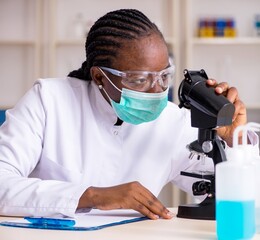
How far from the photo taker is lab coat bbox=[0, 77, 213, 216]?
5.61 ft

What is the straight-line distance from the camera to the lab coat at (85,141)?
1711 millimetres

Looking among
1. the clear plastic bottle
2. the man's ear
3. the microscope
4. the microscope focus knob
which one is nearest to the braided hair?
the man's ear

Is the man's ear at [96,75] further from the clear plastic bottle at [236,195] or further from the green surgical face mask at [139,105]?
the clear plastic bottle at [236,195]

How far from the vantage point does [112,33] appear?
1780mm

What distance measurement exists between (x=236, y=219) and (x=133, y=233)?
0.23m

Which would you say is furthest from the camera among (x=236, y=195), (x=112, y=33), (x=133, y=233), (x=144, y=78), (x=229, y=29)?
(x=229, y=29)

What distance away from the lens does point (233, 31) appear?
157 inches

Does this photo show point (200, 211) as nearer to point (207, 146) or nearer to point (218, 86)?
point (207, 146)

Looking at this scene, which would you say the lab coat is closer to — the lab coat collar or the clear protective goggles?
the lab coat collar

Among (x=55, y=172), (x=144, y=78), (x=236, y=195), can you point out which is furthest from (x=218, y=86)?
(x=55, y=172)

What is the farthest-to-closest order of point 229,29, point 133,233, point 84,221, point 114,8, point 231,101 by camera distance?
point 114,8
point 229,29
point 231,101
point 84,221
point 133,233

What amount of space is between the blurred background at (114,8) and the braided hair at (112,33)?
7.24ft

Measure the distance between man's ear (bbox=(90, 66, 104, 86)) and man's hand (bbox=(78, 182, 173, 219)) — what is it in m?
0.46

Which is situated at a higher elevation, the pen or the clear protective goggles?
the clear protective goggles
